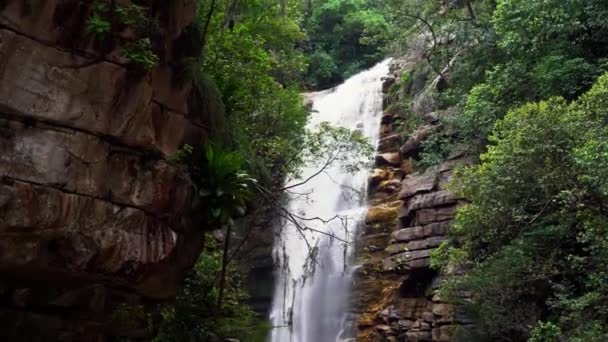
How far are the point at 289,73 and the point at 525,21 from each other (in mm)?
6026

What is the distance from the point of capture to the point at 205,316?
10.1m

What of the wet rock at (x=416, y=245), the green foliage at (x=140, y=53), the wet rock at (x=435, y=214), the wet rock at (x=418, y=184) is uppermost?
the wet rock at (x=418, y=184)

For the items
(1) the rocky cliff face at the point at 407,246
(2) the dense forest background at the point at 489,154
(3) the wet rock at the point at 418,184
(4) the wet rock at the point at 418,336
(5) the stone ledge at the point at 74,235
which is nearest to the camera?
(5) the stone ledge at the point at 74,235

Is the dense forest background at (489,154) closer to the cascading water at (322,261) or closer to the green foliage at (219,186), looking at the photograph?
the green foliage at (219,186)

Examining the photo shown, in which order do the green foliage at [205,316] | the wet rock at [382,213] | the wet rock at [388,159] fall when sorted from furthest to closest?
the wet rock at [388,159] → the wet rock at [382,213] → the green foliage at [205,316]

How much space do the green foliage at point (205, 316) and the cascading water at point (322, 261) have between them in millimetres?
2976

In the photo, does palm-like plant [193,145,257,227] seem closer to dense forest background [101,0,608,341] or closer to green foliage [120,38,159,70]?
dense forest background [101,0,608,341]

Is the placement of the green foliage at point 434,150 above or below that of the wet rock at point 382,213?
above

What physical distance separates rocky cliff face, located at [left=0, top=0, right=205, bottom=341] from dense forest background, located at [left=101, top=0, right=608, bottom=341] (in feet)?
1.29

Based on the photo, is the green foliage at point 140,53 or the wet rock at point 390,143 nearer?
the green foliage at point 140,53

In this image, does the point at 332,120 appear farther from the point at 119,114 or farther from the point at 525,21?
the point at 119,114

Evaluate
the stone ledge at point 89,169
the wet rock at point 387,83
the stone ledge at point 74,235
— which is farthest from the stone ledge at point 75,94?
the wet rock at point 387,83

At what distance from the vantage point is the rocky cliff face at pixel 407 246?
14445 mm

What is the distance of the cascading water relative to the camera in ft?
55.2
